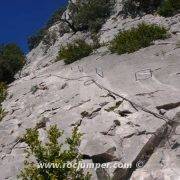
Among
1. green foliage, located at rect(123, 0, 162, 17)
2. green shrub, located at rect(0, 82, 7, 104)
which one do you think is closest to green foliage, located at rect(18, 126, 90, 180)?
green shrub, located at rect(0, 82, 7, 104)

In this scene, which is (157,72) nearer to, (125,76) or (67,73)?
(125,76)

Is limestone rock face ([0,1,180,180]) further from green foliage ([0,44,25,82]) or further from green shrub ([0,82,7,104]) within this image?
green foliage ([0,44,25,82])

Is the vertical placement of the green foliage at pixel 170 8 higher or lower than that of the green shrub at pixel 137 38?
higher

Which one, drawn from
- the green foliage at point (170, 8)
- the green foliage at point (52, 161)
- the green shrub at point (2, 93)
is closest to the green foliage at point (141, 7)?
the green foliage at point (170, 8)

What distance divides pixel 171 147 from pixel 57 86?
318 inches

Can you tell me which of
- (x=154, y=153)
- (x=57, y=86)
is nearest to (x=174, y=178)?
(x=154, y=153)

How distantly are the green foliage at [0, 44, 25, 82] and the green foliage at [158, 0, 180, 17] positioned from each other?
11937mm

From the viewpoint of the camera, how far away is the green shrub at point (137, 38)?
22.2 metres

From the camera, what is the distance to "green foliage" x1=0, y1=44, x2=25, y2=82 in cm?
3266

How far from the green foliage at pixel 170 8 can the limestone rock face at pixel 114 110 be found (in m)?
5.90

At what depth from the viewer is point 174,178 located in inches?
417

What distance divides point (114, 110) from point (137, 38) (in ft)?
29.9

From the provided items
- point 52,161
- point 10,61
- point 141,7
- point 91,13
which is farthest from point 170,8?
point 52,161

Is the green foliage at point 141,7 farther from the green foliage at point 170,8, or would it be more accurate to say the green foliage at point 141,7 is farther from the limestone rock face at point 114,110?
the limestone rock face at point 114,110
